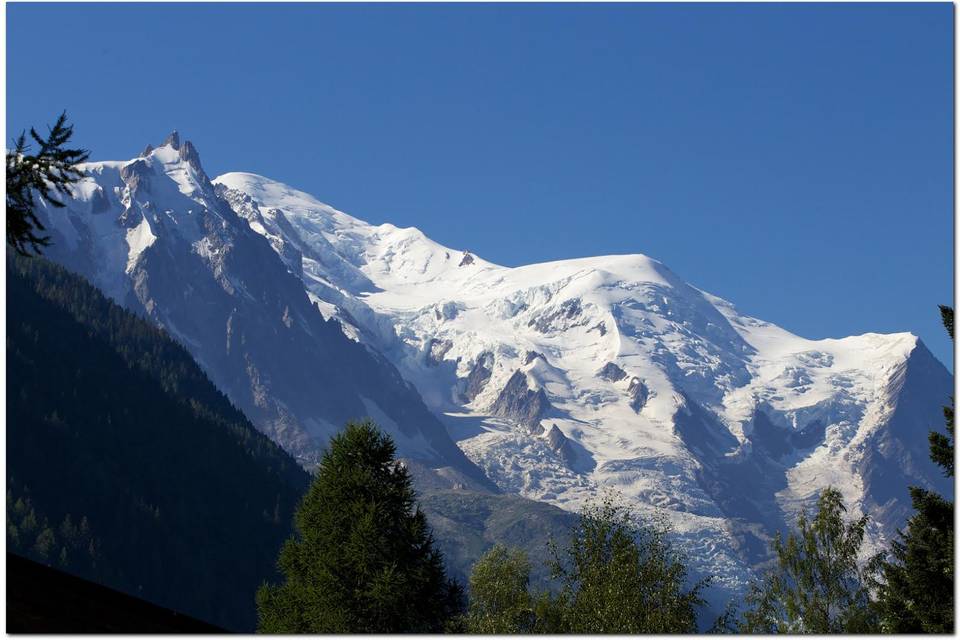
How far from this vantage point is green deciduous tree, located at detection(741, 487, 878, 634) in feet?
202

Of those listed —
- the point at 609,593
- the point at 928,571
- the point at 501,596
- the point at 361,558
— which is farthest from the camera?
the point at 501,596

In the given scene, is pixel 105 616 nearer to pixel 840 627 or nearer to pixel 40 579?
pixel 40 579

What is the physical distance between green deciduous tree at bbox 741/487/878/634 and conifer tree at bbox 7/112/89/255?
44.4 metres

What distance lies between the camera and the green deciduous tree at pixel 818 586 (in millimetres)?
61438

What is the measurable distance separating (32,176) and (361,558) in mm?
26264

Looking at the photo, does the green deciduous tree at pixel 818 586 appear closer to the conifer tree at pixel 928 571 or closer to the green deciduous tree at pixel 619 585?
the conifer tree at pixel 928 571

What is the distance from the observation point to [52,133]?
2425 cm

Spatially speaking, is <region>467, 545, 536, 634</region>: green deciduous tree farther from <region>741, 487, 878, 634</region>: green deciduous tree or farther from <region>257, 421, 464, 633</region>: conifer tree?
<region>741, 487, 878, 634</region>: green deciduous tree

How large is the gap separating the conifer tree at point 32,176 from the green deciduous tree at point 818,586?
146 ft

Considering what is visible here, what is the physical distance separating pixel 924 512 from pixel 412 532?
59.4 feet

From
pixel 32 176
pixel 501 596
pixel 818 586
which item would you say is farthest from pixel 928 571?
pixel 32 176

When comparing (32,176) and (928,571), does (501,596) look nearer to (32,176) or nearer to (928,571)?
(928,571)

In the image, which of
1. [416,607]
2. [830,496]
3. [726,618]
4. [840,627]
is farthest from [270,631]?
[830,496]

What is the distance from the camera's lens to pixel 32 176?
24031 millimetres
